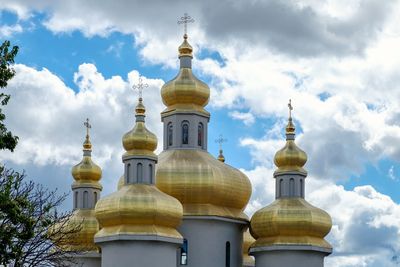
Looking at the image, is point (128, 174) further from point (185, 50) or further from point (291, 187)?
point (185, 50)

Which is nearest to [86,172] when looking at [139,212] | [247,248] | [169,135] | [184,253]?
[169,135]

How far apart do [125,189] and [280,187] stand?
340 inches

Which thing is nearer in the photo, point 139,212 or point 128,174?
point 139,212

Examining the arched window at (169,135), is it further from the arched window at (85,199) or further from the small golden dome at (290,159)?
the arched window at (85,199)

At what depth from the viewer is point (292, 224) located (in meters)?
48.8

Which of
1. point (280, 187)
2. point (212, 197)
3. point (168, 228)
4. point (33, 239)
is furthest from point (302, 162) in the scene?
point (33, 239)

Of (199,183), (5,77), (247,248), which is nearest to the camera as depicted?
(5,77)

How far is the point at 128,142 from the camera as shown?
1879 inches

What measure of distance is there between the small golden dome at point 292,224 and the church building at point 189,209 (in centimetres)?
5

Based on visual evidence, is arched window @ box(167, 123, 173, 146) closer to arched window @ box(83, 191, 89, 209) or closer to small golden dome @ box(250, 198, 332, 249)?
arched window @ box(83, 191, 89, 209)

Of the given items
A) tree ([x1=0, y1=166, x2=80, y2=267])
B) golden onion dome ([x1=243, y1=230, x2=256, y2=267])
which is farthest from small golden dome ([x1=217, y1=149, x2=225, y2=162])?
tree ([x1=0, y1=166, x2=80, y2=267])

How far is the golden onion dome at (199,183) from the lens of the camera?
4922cm

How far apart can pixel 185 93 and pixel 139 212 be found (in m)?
9.45

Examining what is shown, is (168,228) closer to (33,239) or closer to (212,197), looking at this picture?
(212,197)
